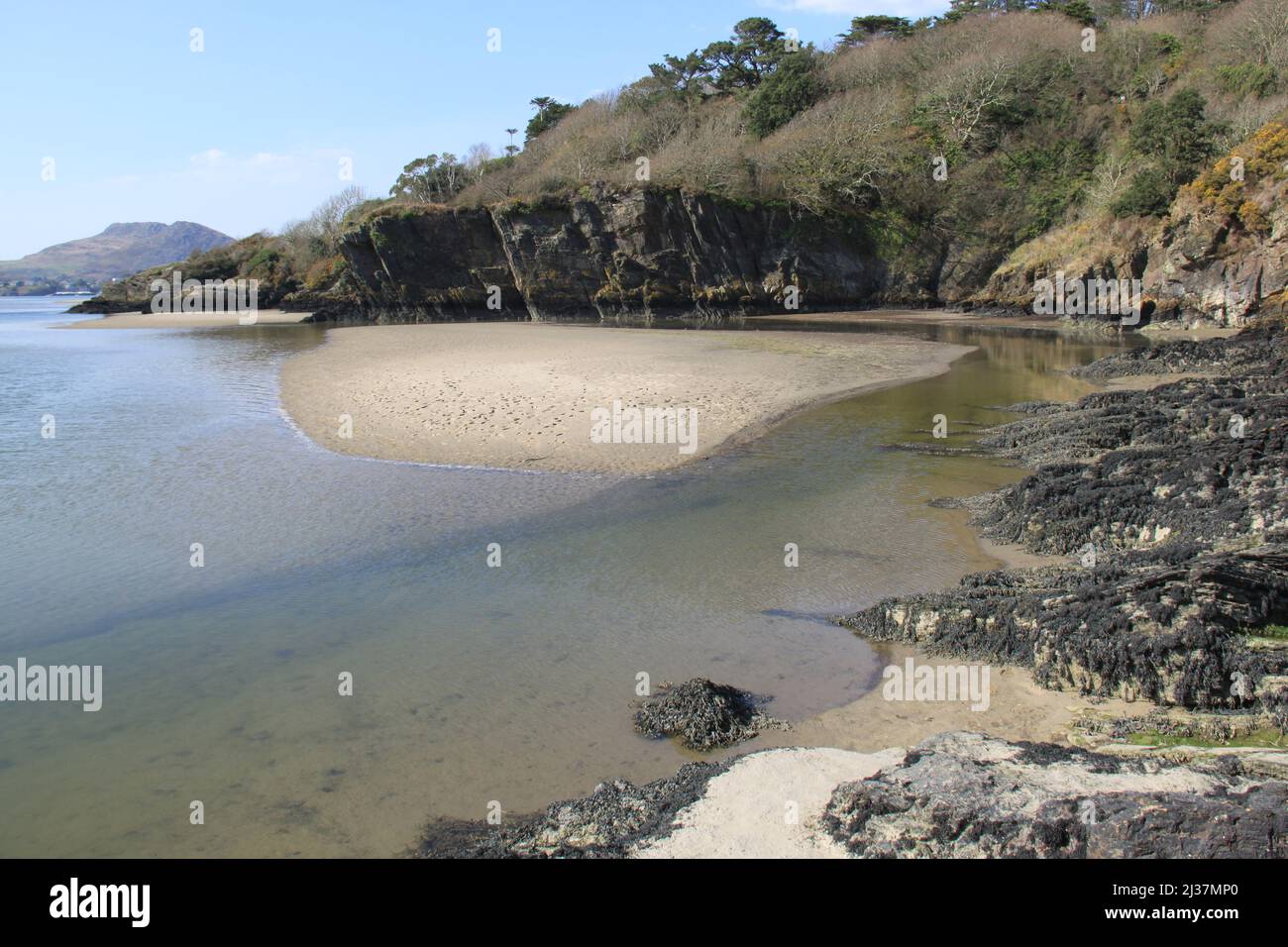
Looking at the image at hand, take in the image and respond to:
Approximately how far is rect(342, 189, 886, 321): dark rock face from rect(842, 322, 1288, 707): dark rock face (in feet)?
90.1

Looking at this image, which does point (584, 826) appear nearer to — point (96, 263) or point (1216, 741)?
point (1216, 741)

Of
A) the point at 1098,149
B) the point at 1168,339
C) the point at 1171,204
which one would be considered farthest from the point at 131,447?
the point at 1098,149

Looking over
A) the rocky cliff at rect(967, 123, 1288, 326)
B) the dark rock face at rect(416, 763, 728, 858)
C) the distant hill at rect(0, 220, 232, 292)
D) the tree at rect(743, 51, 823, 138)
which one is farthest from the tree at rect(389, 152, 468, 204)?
the distant hill at rect(0, 220, 232, 292)

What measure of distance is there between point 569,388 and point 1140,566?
12942 mm

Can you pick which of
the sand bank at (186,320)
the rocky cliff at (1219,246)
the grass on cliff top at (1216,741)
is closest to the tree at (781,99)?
the rocky cliff at (1219,246)

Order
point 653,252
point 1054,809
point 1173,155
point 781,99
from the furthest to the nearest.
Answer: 1. point 781,99
2. point 653,252
3. point 1173,155
4. point 1054,809

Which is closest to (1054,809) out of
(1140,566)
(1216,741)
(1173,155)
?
(1216,741)

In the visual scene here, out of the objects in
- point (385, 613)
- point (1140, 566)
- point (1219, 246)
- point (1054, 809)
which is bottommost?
point (385, 613)

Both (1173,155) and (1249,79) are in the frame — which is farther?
(1249,79)

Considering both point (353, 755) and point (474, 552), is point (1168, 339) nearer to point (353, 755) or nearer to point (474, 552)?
point (474, 552)

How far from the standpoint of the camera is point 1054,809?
14.0ft

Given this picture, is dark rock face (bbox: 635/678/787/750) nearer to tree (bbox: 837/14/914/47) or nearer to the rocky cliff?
the rocky cliff

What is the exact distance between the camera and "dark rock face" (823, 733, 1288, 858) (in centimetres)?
391

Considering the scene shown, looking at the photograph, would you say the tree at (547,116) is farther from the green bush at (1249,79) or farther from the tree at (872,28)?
the green bush at (1249,79)
